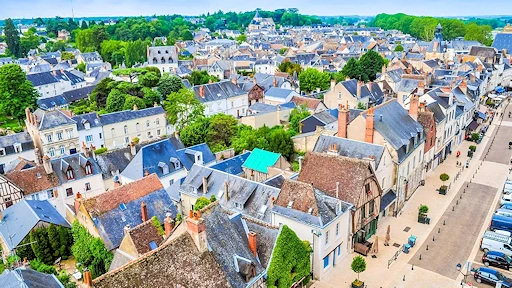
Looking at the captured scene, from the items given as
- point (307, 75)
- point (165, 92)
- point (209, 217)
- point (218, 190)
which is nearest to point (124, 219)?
point (218, 190)

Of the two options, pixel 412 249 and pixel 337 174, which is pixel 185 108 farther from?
pixel 412 249

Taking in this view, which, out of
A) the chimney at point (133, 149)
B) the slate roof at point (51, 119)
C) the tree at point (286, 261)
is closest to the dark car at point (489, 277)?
the tree at point (286, 261)

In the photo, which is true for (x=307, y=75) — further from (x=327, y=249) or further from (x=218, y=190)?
(x=327, y=249)

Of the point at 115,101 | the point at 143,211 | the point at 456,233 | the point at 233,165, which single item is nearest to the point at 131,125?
the point at 115,101

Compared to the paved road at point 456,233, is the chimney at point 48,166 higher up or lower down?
higher up

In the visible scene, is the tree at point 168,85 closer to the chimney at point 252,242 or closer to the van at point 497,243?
the chimney at point 252,242
